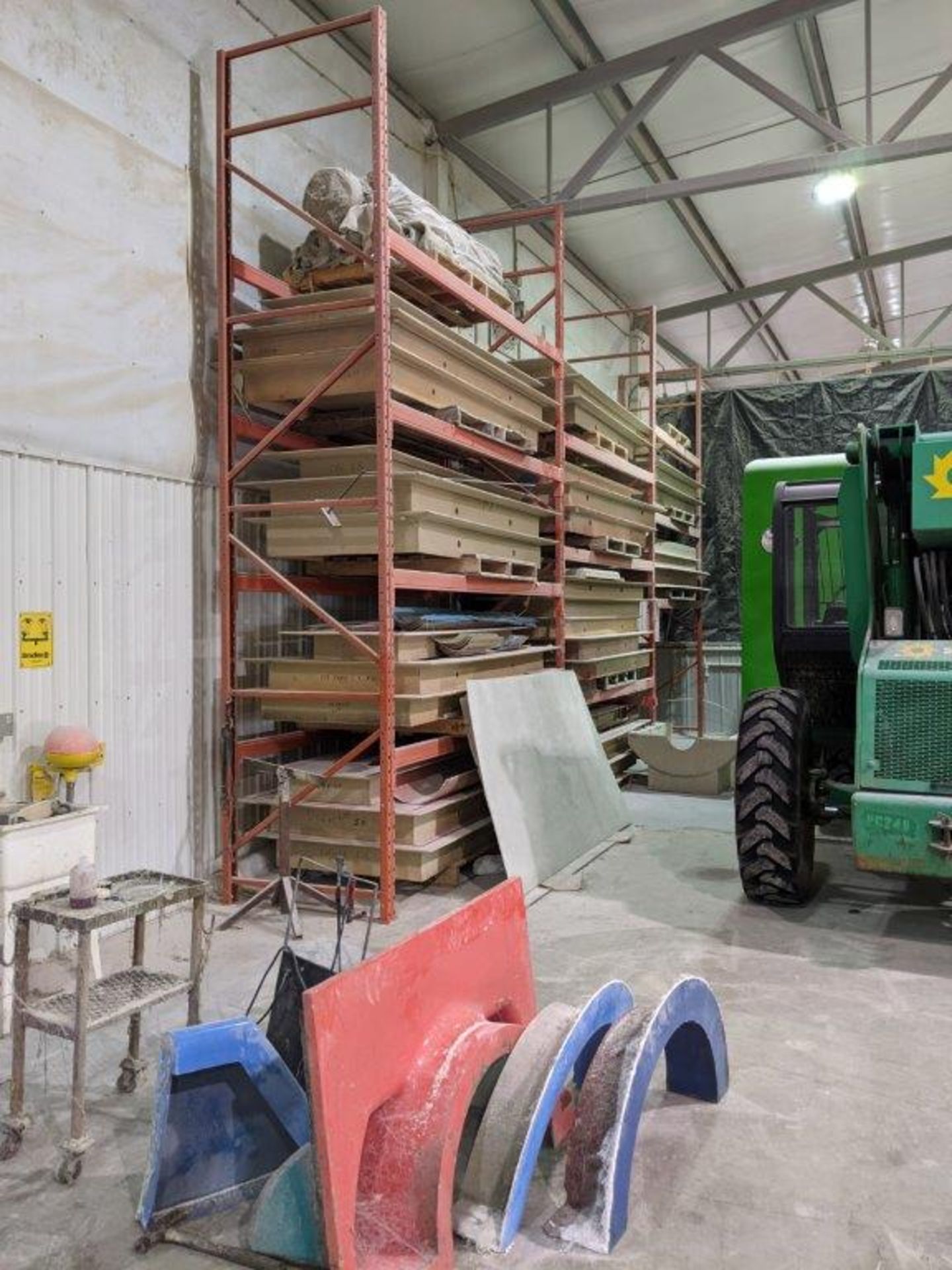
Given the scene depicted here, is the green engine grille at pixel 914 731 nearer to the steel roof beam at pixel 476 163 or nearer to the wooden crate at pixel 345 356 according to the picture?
the wooden crate at pixel 345 356

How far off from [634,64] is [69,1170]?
316 inches

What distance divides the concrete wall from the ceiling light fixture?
4560 mm

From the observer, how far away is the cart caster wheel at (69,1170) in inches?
111

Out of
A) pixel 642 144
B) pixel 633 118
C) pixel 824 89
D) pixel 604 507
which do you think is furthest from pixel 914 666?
pixel 642 144

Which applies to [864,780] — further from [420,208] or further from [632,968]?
[420,208]

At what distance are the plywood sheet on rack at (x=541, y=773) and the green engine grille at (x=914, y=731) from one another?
2.05 m

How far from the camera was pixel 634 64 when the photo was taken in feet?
24.8

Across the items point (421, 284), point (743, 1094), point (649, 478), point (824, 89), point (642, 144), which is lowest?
point (743, 1094)

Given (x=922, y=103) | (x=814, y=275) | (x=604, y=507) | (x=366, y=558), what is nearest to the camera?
(x=366, y=558)

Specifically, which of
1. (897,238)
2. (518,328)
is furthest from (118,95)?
(897,238)

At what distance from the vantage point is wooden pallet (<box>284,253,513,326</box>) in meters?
5.82

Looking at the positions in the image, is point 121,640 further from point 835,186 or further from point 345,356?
point 835,186

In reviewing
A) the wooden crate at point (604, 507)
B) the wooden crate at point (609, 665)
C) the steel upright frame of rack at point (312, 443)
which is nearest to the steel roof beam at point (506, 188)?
the wooden crate at point (604, 507)

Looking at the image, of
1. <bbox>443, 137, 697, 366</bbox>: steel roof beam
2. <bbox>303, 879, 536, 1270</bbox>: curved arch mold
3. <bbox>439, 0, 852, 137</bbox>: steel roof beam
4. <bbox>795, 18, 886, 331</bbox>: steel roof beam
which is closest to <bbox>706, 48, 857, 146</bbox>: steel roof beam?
<bbox>439, 0, 852, 137</bbox>: steel roof beam
